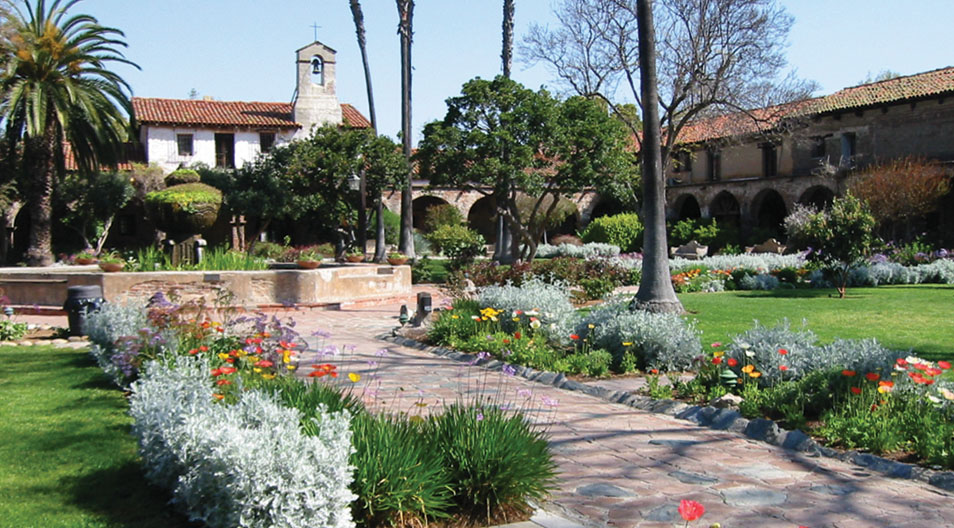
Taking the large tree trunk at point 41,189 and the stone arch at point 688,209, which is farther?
the stone arch at point 688,209

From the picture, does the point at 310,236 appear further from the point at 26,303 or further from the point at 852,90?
the point at 852,90

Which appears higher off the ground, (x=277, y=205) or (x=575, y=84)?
(x=575, y=84)

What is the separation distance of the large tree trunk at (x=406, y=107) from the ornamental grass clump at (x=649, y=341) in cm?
1971

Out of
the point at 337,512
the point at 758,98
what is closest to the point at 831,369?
the point at 337,512

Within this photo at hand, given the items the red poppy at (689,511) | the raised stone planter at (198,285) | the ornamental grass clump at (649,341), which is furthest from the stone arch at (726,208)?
the red poppy at (689,511)

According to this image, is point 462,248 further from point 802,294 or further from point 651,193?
point 651,193

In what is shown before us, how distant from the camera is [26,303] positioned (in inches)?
589

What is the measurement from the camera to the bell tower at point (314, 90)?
38250 mm

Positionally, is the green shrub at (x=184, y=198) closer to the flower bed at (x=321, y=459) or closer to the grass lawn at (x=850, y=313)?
the grass lawn at (x=850, y=313)

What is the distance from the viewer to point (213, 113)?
3806 centimetres

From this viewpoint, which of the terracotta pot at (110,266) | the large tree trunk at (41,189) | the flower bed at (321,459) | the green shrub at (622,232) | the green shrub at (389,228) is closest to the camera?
the flower bed at (321,459)

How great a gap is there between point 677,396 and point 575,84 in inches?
858

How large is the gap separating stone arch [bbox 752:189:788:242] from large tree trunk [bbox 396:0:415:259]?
17992 millimetres

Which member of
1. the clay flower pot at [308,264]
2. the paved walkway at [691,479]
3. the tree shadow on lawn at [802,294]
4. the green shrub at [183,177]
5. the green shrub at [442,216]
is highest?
the green shrub at [183,177]
